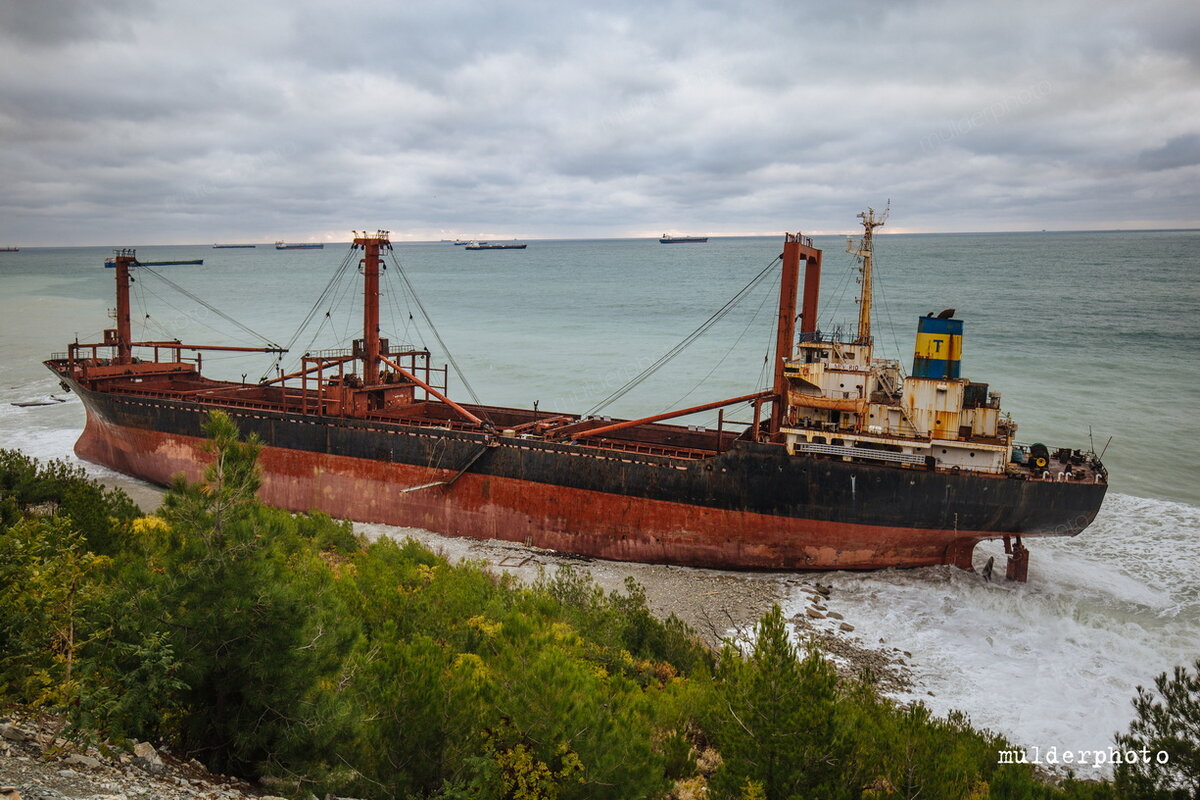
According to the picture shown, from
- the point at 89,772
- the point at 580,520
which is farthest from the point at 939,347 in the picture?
the point at 89,772

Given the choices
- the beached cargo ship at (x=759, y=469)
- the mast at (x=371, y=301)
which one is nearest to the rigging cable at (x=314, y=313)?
the mast at (x=371, y=301)

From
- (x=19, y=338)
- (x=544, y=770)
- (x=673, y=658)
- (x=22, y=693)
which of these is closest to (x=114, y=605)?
(x=22, y=693)

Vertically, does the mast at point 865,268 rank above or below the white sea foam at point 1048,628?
above

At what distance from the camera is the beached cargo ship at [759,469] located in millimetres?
17781

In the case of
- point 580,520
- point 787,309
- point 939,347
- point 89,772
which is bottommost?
point 580,520

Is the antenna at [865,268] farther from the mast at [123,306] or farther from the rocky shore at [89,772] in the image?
the mast at [123,306]

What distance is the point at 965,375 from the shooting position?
4372cm

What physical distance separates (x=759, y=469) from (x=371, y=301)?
13705 millimetres

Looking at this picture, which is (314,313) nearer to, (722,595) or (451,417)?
(451,417)

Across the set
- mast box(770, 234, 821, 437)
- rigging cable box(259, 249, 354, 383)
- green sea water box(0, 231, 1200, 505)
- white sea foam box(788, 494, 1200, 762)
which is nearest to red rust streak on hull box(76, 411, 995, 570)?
white sea foam box(788, 494, 1200, 762)

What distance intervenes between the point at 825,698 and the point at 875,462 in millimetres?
12494

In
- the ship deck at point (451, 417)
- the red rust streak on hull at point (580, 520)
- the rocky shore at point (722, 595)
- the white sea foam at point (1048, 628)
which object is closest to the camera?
the white sea foam at point (1048, 628)

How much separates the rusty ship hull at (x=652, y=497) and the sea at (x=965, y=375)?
51.3 inches

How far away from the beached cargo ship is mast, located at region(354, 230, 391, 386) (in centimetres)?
7
